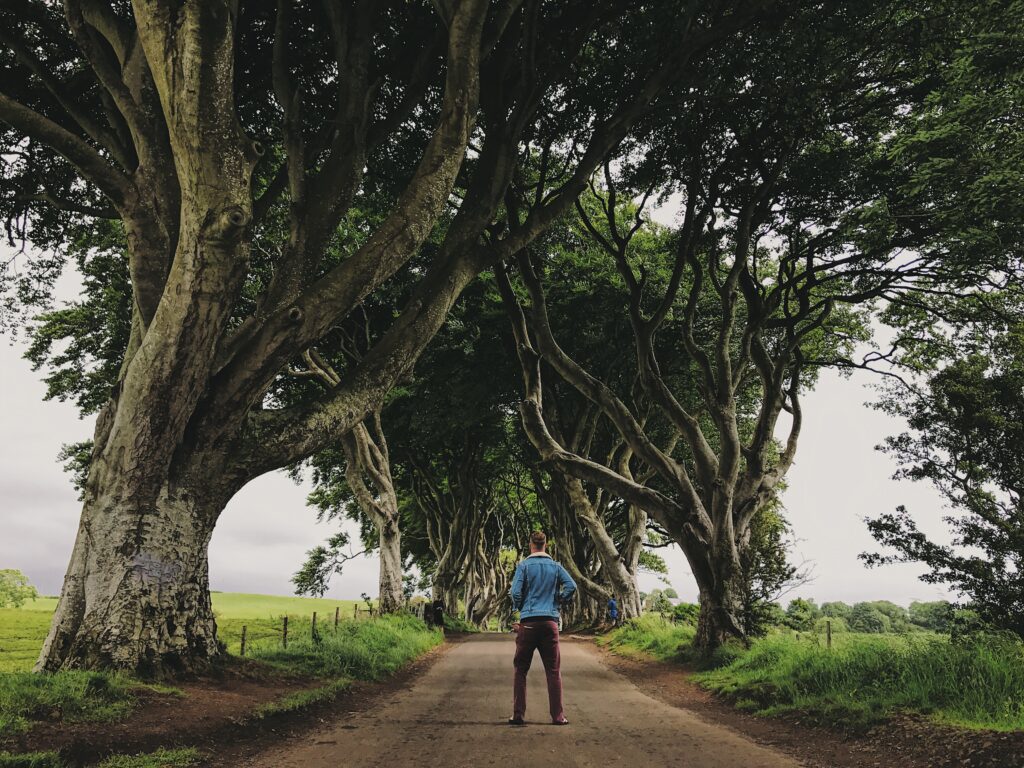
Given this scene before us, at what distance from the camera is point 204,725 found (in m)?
5.15

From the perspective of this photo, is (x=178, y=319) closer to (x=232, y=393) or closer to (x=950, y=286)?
(x=232, y=393)

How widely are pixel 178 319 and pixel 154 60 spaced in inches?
101

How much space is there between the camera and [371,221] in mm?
14688

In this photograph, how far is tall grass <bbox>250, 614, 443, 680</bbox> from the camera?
9.00 metres

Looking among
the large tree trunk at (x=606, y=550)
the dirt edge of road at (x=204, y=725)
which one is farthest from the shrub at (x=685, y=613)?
the dirt edge of road at (x=204, y=725)

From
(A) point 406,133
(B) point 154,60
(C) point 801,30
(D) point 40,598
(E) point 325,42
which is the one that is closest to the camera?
(B) point 154,60

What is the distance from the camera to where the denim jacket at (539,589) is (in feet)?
21.1

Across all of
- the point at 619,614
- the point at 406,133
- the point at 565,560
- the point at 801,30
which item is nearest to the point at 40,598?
the point at 565,560

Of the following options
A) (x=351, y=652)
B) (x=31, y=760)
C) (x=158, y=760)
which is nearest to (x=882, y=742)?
(x=158, y=760)

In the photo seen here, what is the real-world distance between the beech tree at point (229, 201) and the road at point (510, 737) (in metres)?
2.22

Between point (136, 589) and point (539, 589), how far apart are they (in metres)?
4.07

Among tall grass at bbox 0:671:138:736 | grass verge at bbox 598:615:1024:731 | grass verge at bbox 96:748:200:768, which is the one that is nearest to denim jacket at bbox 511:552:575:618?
grass verge at bbox 598:615:1024:731

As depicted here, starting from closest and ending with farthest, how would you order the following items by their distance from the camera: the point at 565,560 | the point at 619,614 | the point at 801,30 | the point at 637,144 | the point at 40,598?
the point at 801,30 < the point at 637,144 < the point at 619,614 < the point at 565,560 < the point at 40,598

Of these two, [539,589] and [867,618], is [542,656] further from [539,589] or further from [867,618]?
[867,618]
